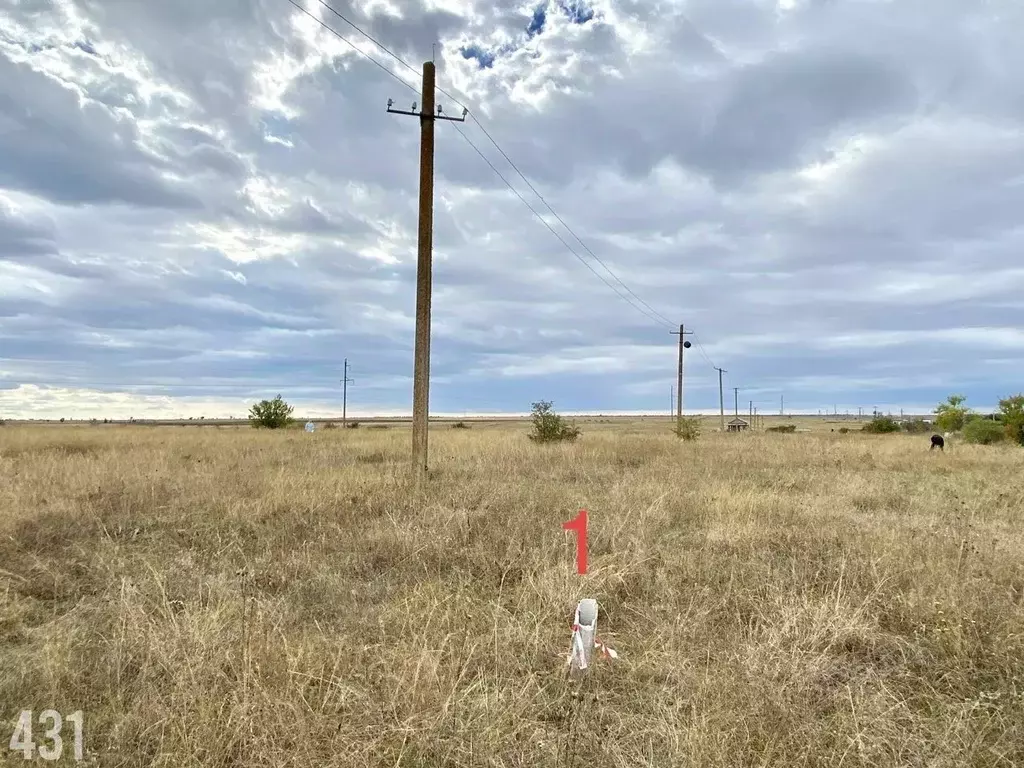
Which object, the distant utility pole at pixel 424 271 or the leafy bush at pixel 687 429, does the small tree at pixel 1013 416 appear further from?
the distant utility pole at pixel 424 271

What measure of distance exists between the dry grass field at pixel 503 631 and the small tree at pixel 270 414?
41.5 meters

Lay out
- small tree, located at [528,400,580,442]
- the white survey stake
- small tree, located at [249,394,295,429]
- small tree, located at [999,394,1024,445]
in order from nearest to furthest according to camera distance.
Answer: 1. the white survey stake
2. small tree, located at [528,400,580,442]
3. small tree, located at [999,394,1024,445]
4. small tree, located at [249,394,295,429]

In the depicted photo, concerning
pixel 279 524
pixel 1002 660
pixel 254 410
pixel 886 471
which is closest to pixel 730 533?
pixel 1002 660

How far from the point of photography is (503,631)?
14.7 feet

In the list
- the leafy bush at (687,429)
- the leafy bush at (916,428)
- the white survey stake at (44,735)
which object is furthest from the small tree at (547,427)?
the leafy bush at (916,428)

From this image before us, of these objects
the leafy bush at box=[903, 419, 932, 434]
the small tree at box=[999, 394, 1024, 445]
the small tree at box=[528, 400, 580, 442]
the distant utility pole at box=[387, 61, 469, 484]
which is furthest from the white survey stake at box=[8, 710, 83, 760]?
the leafy bush at box=[903, 419, 932, 434]

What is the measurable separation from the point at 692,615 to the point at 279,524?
6189 mm

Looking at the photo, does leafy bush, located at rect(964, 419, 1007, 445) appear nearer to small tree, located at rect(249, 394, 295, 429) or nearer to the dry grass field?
the dry grass field

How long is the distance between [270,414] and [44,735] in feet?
163

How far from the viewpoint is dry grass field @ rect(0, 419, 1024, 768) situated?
3.17 metres

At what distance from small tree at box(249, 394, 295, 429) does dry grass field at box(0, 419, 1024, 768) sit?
4148 centimetres

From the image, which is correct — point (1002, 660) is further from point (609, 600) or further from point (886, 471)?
point (886, 471)

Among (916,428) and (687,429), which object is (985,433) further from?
(916,428)

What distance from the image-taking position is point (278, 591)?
18.8 ft
